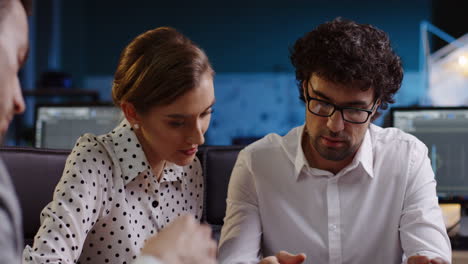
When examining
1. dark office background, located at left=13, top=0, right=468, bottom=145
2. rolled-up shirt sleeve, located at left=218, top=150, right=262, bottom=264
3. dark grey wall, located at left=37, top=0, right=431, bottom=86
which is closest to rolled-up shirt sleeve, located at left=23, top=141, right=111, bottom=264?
rolled-up shirt sleeve, located at left=218, top=150, right=262, bottom=264

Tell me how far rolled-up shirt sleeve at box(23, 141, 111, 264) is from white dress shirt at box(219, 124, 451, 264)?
38cm

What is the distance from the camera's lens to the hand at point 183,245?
0.75 metres

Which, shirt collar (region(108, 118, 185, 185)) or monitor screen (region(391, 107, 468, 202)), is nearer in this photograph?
shirt collar (region(108, 118, 185, 185))

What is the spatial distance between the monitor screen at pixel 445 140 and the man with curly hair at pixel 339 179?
43 centimetres

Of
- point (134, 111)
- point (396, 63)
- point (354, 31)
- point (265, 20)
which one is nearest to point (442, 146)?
point (396, 63)

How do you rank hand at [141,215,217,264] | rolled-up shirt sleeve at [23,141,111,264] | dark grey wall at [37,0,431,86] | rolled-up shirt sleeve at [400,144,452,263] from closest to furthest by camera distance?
hand at [141,215,217,264] → rolled-up shirt sleeve at [23,141,111,264] → rolled-up shirt sleeve at [400,144,452,263] → dark grey wall at [37,0,431,86]

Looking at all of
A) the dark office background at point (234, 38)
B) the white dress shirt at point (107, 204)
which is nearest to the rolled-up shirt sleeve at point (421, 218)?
the white dress shirt at point (107, 204)

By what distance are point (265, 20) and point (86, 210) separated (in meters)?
5.43

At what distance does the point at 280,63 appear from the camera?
6309mm

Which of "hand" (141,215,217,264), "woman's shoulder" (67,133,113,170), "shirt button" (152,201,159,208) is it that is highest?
"woman's shoulder" (67,133,113,170)

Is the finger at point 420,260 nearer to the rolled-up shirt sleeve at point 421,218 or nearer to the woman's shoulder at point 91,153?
the rolled-up shirt sleeve at point 421,218

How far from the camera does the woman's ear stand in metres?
1.29

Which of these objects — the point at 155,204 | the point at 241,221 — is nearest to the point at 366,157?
the point at 241,221

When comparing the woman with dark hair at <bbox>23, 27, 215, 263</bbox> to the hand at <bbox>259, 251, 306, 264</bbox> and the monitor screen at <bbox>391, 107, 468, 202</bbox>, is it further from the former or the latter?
the monitor screen at <bbox>391, 107, 468, 202</bbox>
